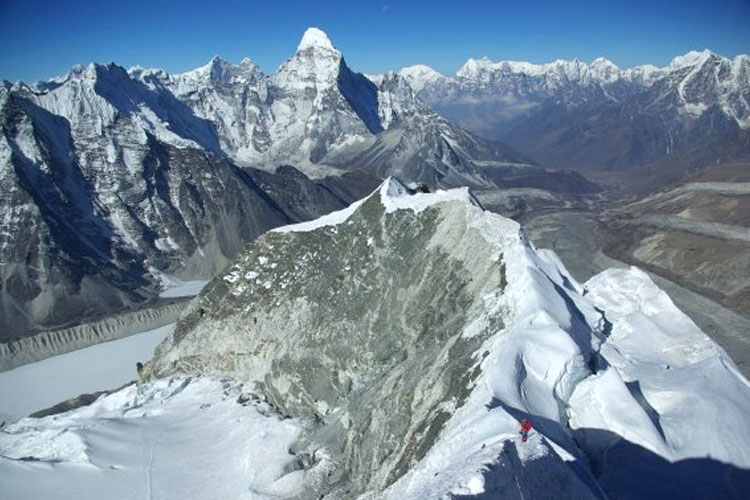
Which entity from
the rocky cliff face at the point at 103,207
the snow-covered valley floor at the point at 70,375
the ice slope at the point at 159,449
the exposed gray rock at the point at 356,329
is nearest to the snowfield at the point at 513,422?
the ice slope at the point at 159,449

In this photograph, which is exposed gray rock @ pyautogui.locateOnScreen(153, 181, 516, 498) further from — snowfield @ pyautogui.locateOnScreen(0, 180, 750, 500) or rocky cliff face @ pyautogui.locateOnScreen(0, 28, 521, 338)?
rocky cliff face @ pyautogui.locateOnScreen(0, 28, 521, 338)

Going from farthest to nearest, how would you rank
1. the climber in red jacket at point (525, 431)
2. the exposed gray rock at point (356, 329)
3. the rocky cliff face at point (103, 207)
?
the rocky cliff face at point (103, 207) → the exposed gray rock at point (356, 329) → the climber in red jacket at point (525, 431)

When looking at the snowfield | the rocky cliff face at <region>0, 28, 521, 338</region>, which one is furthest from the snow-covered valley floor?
the snowfield

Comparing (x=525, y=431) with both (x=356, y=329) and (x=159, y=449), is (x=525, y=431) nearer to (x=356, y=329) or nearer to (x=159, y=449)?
(x=356, y=329)

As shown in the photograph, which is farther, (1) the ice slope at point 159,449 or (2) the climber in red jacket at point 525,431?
(1) the ice slope at point 159,449

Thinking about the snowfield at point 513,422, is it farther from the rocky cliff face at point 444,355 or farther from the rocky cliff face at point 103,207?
the rocky cliff face at point 103,207

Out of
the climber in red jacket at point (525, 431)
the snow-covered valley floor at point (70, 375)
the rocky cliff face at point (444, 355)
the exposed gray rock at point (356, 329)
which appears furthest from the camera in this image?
the snow-covered valley floor at point (70, 375)

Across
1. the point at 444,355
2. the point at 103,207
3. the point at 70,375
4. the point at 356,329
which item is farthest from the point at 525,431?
the point at 103,207

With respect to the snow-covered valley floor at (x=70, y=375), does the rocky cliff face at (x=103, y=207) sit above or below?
above
